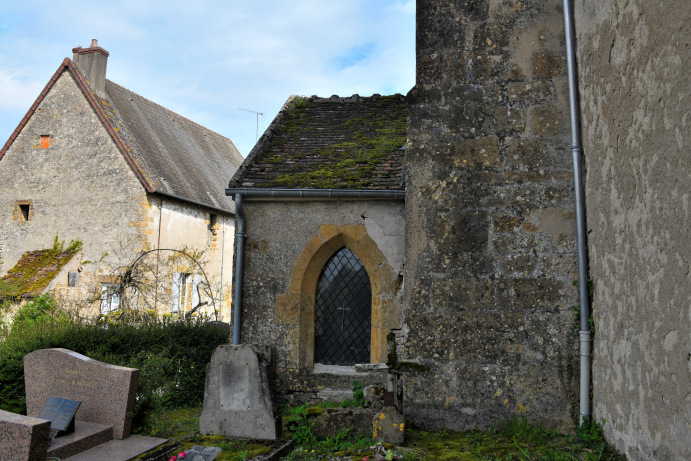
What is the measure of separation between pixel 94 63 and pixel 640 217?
14956mm

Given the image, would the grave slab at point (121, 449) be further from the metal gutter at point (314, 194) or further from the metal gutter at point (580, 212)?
the metal gutter at point (580, 212)

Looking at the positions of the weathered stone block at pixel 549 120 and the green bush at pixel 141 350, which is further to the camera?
the green bush at pixel 141 350

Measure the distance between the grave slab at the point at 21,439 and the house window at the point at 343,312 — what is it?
154 inches

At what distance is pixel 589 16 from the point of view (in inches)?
165

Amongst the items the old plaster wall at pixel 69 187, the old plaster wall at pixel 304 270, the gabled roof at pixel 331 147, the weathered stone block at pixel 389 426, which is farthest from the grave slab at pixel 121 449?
the old plaster wall at pixel 69 187

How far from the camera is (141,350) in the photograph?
808 cm

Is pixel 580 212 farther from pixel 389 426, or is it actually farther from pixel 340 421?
pixel 340 421

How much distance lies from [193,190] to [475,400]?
1234cm

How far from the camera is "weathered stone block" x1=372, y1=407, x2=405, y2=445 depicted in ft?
14.4

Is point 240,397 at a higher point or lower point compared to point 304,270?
lower

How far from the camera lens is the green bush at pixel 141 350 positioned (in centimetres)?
686

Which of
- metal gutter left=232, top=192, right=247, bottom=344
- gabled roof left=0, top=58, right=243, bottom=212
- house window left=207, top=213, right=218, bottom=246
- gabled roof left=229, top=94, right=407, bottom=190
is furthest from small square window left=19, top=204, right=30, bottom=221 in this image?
metal gutter left=232, top=192, right=247, bottom=344

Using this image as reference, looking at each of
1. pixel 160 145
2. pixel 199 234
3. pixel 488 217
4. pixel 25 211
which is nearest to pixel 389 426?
pixel 488 217

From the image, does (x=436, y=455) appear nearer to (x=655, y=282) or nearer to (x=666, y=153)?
(x=655, y=282)
